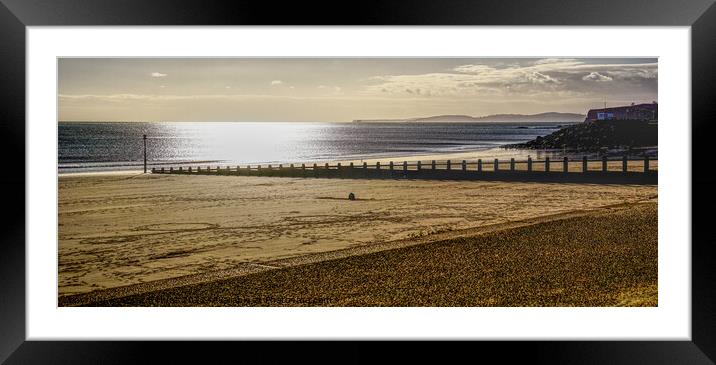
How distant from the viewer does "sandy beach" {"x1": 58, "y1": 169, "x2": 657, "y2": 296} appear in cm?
606

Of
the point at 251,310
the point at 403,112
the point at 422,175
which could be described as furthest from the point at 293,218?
the point at 251,310

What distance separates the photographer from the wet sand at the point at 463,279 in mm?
4812

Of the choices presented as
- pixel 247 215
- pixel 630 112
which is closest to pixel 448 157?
pixel 630 112

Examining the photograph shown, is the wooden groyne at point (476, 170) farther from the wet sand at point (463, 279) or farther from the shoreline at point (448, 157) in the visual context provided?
the wet sand at point (463, 279)

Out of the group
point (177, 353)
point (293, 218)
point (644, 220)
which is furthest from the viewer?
point (293, 218)

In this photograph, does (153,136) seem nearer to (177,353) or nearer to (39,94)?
(39,94)

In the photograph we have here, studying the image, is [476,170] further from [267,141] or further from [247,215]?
[247,215]

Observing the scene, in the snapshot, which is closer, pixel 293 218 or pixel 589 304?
pixel 589 304

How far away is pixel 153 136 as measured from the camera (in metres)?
8.98

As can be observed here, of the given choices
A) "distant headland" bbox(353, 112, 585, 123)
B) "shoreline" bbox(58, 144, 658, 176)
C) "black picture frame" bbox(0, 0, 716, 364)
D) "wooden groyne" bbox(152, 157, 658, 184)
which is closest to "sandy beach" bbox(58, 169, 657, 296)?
"wooden groyne" bbox(152, 157, 658, 184)

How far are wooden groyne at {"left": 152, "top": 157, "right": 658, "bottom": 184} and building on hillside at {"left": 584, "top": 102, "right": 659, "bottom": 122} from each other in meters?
0.65
